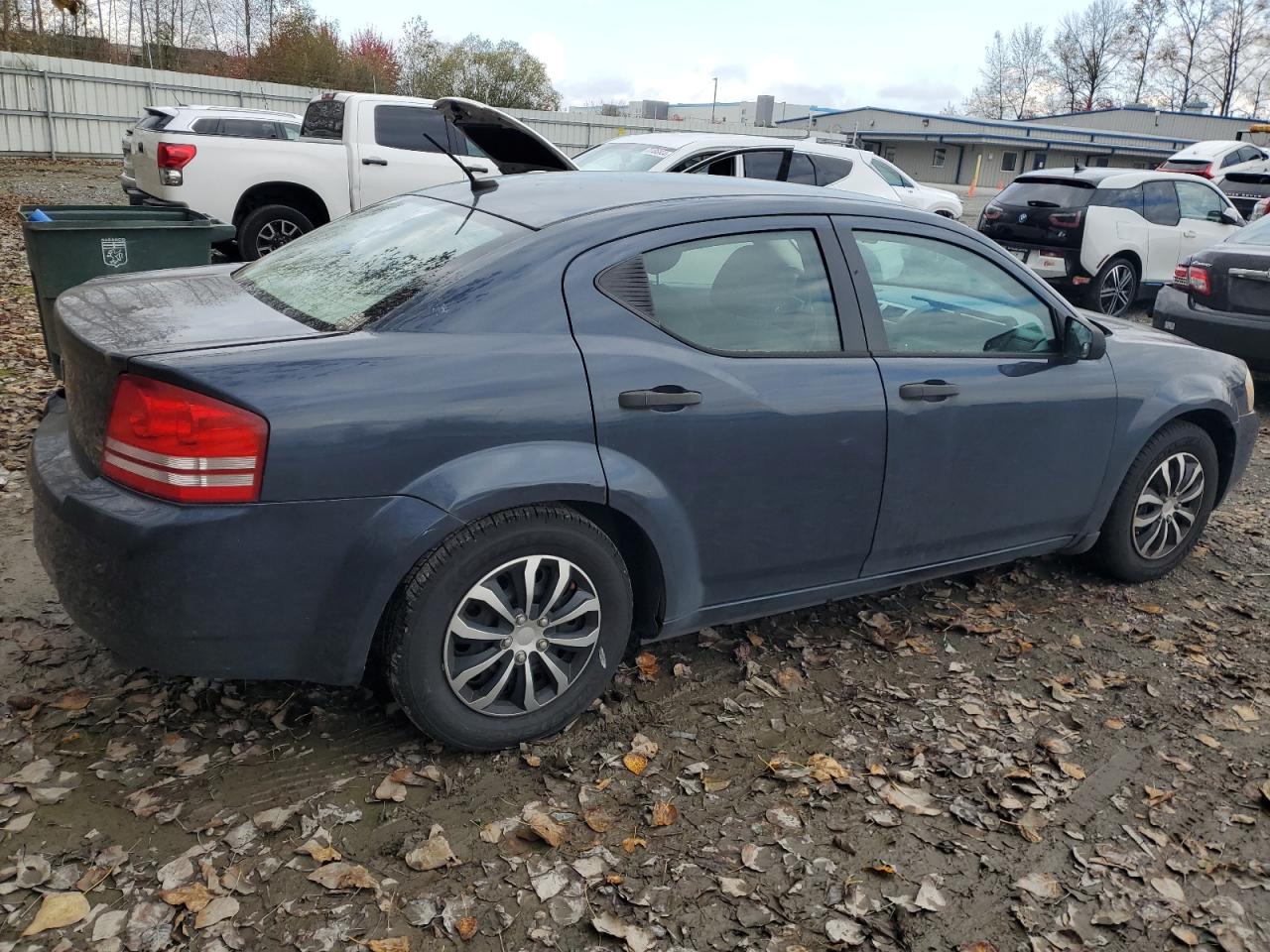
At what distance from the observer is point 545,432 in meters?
2.95

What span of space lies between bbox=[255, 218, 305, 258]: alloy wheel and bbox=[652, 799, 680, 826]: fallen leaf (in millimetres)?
9059

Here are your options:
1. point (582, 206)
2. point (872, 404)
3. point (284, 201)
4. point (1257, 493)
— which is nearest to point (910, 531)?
point (872, 404)

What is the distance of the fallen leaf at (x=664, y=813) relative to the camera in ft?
9.73

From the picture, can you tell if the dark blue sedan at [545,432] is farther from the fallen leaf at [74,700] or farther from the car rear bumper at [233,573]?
the fallen leaf at [74,700]

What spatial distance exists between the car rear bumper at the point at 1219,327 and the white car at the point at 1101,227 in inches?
114

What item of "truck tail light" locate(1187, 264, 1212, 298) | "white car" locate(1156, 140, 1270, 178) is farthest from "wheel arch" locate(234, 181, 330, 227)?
"white car" locate(1156, 140, 1270, 178)

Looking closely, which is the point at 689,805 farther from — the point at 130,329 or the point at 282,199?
the point at 282,199

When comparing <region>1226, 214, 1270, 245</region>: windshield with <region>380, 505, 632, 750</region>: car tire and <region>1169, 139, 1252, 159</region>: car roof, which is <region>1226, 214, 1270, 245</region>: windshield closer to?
<region>380, 505, 632, 750</region>: car tire

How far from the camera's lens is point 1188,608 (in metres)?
4.61

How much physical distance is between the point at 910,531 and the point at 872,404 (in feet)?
1.84

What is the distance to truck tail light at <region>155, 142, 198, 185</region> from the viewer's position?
10219 mm

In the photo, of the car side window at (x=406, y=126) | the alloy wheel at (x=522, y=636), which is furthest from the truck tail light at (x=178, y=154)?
the alloy wheel at (x=522, y=636)

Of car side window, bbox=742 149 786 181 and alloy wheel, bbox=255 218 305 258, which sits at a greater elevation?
car side window, bbox=742 149 786 181

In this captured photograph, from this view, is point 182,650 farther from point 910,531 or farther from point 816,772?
point 910,531
